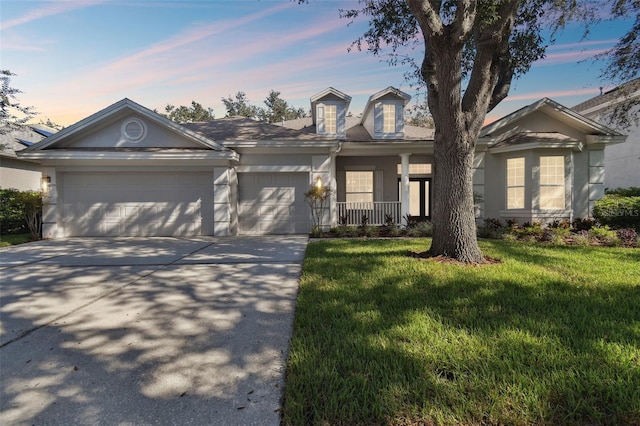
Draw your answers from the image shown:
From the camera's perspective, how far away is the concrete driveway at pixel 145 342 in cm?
200

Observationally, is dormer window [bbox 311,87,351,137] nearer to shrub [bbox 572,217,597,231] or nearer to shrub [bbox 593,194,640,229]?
shrub [bbox 572,217,597,231]

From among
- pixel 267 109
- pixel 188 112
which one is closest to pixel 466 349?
pixel 267 109

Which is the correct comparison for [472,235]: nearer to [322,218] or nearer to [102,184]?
[322,218]

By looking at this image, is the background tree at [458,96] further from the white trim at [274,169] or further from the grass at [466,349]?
the white trim at [274,169]

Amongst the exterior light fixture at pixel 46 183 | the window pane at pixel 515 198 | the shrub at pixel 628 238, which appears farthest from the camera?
the window pane at pixel 515 198

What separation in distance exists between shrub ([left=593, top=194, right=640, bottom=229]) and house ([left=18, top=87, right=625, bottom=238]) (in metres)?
0.64

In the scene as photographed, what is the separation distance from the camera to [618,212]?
9938mm

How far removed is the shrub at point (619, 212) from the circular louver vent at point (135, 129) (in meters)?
15.2

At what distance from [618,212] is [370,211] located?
7.98 m

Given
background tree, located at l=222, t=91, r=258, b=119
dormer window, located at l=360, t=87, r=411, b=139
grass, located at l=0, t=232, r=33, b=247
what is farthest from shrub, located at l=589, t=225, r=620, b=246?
background tree, located at l=222, t=91, r=258, b=119

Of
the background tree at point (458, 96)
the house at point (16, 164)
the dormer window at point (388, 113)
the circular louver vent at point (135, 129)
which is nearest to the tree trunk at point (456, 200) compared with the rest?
the background tree at point (458, 96)

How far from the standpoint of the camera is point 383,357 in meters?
2.43

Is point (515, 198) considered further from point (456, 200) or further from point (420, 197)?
point (456, 200)

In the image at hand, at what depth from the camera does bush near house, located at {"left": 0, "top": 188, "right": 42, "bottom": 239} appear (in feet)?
31.8
